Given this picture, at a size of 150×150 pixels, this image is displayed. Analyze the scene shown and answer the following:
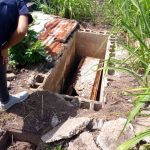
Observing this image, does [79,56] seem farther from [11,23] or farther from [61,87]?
[11,23]

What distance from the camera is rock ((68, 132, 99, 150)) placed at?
Answer: 117 inches

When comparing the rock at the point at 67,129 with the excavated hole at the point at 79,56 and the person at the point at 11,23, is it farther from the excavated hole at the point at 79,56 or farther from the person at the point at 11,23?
the excavated hole at the point at 79,56

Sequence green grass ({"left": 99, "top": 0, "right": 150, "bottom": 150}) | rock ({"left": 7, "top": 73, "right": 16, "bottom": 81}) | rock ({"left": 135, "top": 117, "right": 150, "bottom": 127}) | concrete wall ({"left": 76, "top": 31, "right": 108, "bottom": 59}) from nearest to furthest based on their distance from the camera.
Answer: rock ({"left": 135, "top": 117, "right": 150, "bottom": 127})
green grass ({"left": 99, "top": 0, "right": 150, "bottom": 150})
rock ({"left": 7, "top": 73, "right": 16, "bottom": 81})
concrete wall ({"left": 76, "top": 31, "right": 108, "bottom": 59})

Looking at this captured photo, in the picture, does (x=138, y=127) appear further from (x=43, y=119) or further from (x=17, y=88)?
(x=17, y=88)

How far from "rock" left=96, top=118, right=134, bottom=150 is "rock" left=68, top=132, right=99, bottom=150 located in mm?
60

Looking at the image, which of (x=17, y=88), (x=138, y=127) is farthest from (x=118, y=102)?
(x=17, y=88)

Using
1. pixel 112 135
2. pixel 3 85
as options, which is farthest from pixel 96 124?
pixel 3 85

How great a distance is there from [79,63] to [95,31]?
63cm

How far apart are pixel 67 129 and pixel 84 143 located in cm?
22

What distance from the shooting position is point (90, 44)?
5.73m

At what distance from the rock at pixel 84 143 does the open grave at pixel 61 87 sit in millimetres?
68

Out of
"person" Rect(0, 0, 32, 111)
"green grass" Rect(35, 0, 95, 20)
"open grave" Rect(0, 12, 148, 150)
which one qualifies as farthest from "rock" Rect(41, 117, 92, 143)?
"green grass" Rect(35, 0, 95, 20)

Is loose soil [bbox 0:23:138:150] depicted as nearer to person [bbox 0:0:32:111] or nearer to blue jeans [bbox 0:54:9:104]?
blue jeans [bbox 0:54:9:104]

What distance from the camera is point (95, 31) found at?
558cm
